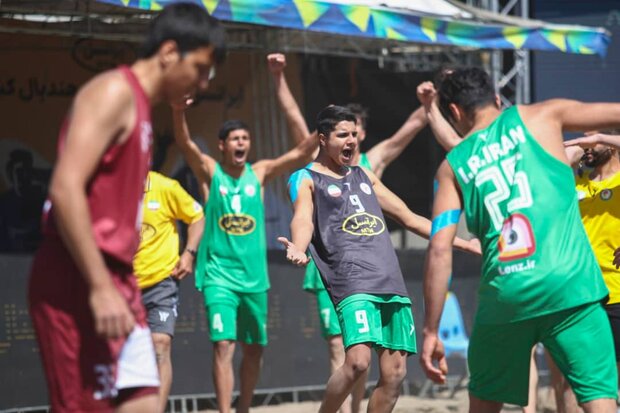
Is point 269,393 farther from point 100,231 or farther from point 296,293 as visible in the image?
point 100,231

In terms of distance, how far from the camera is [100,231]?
4.04 meters

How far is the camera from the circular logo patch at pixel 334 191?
7.25 metres

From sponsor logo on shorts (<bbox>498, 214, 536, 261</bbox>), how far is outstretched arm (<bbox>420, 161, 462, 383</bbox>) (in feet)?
0.73

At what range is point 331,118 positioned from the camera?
7.42 metres

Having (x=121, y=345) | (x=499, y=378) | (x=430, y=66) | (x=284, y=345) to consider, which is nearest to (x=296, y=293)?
(x=284, y=345)

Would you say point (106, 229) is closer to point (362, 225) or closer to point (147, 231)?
point (362, 225)

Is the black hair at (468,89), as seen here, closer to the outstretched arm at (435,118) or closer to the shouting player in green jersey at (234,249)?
the outstretched arm at (435,118)

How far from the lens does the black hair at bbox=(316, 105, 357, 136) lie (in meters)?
7.41

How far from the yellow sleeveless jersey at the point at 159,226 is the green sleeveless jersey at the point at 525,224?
3647 millimetres

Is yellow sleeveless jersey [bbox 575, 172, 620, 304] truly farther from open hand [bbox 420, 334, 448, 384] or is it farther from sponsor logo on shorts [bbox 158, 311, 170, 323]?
sponsor logo on shorts [bbox 158, 311, 170, 323]

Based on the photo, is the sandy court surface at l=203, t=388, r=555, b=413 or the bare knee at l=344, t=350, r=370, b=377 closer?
the bare knee at l=344, t=350, r=370, b=377

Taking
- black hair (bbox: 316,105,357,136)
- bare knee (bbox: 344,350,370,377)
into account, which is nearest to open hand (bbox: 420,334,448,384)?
bare knee (bbox: 344,350,370,377)

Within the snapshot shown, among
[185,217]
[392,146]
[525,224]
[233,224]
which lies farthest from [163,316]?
[525,224]

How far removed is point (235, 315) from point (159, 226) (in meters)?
0.94
